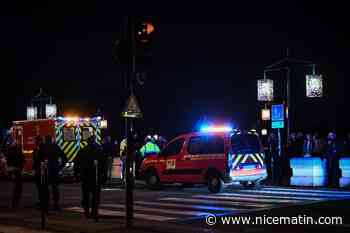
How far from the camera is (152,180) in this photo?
24391 mm

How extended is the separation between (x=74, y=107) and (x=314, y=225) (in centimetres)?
6019

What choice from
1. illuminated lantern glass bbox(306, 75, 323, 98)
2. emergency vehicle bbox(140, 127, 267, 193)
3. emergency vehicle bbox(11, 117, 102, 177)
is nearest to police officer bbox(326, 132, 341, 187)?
emergency vehicle bbox(140, 127, 267, 193)

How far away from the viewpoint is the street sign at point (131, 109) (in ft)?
44.3

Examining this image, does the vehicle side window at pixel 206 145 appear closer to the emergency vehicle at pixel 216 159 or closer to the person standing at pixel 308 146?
the emergency vehicle at pixel 216 159

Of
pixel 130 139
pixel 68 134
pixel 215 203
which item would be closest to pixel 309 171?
pixel 215 203

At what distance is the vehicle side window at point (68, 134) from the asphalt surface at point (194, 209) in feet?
18.9

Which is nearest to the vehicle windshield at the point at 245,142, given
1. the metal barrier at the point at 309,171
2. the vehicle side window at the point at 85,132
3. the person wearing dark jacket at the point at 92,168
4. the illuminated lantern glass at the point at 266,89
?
the metal barrier at the point at 309,171

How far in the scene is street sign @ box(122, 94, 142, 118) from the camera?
13516mm

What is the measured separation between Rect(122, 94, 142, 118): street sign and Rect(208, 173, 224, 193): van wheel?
826 centimetres

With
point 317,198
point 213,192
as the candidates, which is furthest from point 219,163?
point 317,198

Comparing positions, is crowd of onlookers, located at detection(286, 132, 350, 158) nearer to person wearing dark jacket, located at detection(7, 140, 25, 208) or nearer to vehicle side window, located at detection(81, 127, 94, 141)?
vehicle side window, located at detection(81, 127, 94, 141)

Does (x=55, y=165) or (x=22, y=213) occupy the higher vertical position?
(x=55, y=165)

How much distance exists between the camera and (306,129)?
64250mm

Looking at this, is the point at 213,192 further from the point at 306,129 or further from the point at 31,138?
the point at 306,129
